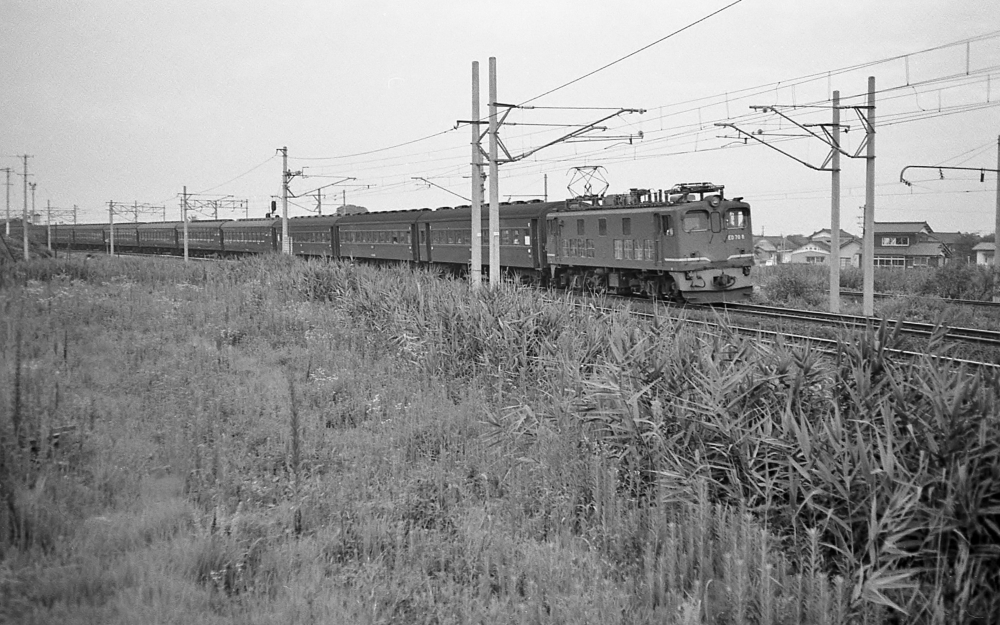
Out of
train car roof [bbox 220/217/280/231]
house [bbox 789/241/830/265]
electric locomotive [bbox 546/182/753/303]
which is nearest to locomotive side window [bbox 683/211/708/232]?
electric locomotive [bbox 546/182/753/303]

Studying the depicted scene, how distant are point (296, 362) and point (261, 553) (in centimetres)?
783

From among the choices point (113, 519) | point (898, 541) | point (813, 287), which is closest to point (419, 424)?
point (113, 519)

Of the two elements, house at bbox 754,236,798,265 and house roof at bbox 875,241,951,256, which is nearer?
house roof at bbox 875,241,951,256

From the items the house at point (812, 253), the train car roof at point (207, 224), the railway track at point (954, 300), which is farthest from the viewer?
the house at point (812, 253)

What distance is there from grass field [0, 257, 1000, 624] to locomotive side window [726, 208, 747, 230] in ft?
39.7

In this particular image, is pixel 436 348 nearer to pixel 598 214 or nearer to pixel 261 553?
pixel 261 553

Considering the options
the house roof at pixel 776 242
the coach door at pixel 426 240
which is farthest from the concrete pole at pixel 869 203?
the house roof at pixel 776 242

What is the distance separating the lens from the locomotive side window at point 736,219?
23.0 m

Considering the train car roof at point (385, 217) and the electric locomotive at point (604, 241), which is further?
the train car roof at point (385, 217)

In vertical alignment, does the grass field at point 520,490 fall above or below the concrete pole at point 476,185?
below

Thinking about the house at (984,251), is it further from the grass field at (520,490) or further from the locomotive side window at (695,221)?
the grass field at (520,490)

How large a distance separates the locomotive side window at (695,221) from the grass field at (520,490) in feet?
34.6

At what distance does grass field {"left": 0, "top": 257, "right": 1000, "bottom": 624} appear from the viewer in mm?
5289

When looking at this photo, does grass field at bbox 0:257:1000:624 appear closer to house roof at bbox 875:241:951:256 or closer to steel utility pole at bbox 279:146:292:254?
steel utility pole at bbox 279:146:292:254
